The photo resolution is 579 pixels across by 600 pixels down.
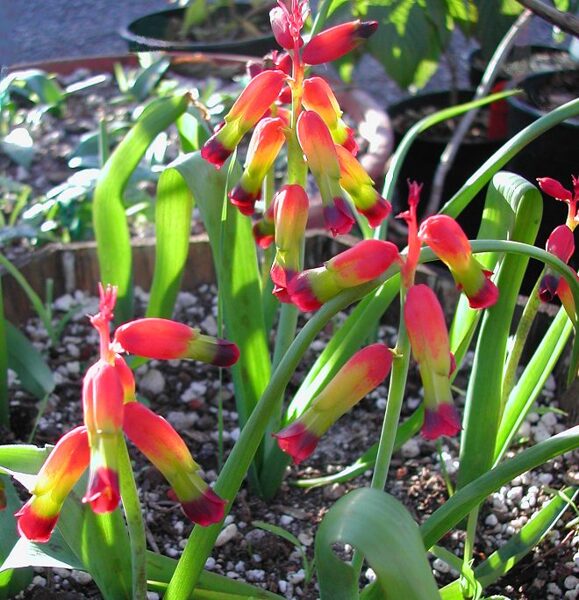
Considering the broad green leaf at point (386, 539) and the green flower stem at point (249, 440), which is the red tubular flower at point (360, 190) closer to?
the green flower stem at point (249, 440)

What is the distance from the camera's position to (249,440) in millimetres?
736

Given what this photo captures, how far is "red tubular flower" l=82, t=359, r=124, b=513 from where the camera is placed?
595 millimetres

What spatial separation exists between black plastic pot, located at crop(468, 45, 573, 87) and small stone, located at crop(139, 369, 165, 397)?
1374 mm

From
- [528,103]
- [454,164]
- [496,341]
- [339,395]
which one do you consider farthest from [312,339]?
[454,164]

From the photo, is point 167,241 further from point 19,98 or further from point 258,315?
point 19,98

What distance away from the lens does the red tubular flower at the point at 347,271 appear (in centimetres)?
64

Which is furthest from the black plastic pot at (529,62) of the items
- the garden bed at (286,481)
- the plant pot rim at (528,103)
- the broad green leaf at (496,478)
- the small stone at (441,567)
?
the broad green leaf at (496,478)

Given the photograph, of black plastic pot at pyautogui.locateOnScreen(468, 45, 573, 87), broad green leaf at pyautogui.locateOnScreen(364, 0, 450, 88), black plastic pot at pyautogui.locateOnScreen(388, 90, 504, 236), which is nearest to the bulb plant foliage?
broad green leaf at pyautogui.locateOnScreen(364, 0, 450, 88)

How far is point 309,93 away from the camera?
2.75 feet

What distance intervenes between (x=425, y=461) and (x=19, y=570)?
598 millimetres

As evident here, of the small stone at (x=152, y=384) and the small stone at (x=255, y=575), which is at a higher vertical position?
the small stone at (x=152, y=384)

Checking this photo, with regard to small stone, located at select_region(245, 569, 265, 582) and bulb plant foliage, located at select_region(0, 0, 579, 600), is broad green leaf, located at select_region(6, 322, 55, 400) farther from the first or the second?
small stone, located at select_region(245, 569, 265, 582)

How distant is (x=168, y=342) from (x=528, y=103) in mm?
1746

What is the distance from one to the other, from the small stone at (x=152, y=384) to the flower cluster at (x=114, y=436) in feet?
2.64
